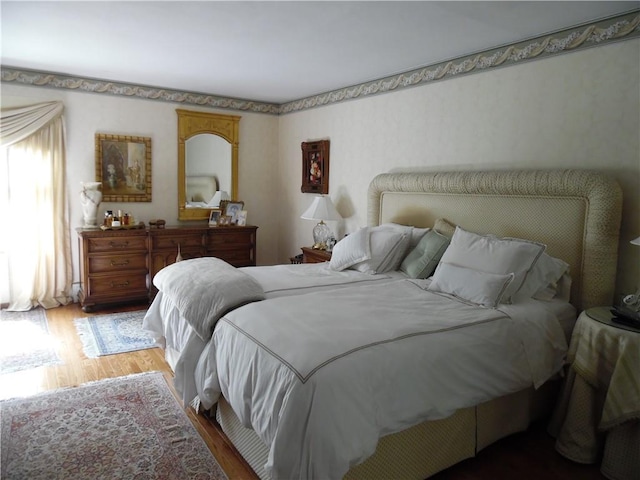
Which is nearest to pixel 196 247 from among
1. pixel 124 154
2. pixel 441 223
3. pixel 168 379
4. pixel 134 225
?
pixel 134 225

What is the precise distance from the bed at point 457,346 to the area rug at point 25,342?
1.74 meters

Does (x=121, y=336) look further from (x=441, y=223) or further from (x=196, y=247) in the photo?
(x=441, y=223)

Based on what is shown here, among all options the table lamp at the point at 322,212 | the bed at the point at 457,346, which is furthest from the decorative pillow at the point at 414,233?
the table lamp at the point at 322,212

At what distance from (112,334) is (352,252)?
2280 millimetres

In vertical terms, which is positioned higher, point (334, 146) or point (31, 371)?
point (334, 146)

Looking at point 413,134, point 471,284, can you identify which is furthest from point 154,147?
point 471,284

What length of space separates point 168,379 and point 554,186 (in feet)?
9.60

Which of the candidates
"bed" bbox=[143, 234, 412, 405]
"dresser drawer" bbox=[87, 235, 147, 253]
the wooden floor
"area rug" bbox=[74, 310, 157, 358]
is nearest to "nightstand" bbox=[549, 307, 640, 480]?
the wooden floor

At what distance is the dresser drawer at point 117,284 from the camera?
4.66m

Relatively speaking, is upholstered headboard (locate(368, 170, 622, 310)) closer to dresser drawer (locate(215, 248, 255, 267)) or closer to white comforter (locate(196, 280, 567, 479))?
white comforter (locate(196, 280, 567, 479))

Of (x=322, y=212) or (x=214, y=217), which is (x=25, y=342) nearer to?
(x=214, y=217)

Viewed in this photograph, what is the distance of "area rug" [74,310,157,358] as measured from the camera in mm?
3719

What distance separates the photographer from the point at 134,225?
4.90m

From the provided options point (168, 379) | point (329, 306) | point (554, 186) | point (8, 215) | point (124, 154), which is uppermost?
point (124, 154)
